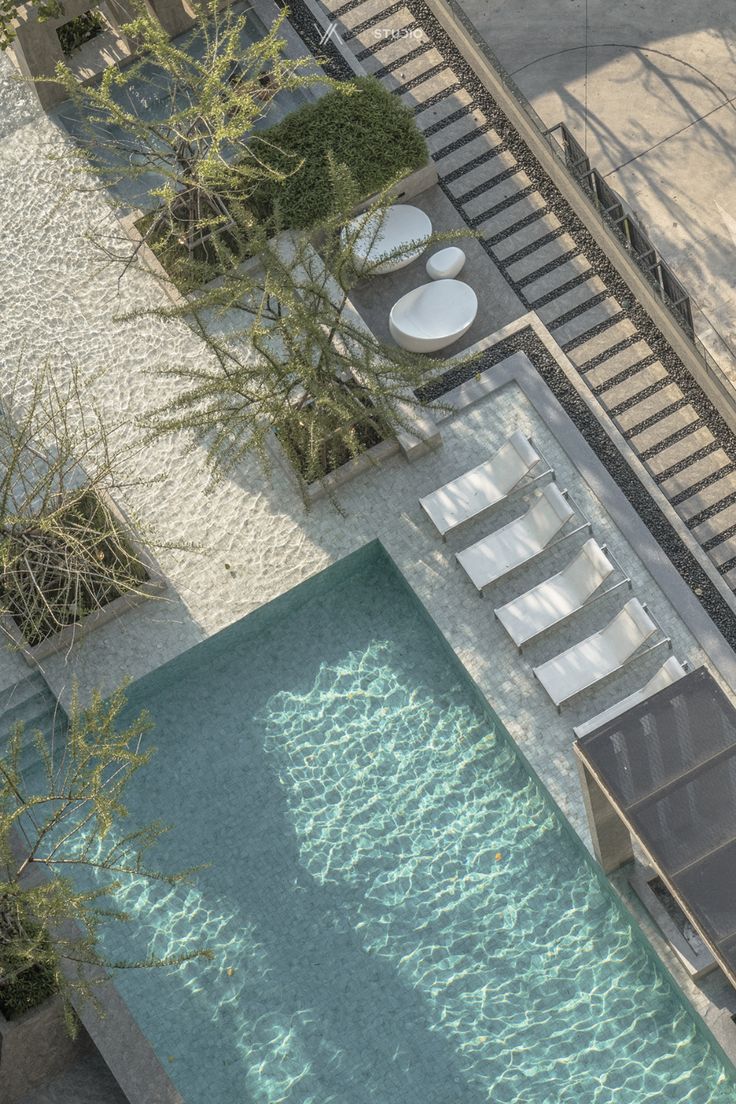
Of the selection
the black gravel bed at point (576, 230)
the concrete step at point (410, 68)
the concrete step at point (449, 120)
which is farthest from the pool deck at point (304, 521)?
the concrete step at point (410, 68)

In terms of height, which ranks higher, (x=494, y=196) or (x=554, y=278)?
(x=494, y=196)

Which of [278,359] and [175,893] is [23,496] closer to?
[278,359]

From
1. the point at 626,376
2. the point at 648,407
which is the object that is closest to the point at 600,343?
the point at 626,376

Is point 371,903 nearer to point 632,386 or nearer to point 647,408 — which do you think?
point 647,408

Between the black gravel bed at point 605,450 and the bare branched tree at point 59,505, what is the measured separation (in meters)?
3.58

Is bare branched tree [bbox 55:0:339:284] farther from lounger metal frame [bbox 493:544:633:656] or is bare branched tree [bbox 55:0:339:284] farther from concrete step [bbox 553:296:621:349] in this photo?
lounger metal frame [bbox 493:544:633:656]

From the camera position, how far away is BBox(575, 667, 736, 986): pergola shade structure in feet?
45.3

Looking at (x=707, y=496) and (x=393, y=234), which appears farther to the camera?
Answer: (x=393, y=234)

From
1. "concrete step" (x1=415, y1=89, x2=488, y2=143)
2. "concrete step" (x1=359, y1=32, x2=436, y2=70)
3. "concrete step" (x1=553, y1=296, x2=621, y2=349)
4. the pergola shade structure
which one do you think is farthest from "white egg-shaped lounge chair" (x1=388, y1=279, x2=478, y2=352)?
the pergola shade structure

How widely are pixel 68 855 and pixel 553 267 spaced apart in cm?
837

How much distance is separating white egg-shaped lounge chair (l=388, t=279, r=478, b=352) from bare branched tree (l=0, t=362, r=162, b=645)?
10.4 ft

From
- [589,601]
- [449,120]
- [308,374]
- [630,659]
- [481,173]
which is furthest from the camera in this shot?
[449,120]

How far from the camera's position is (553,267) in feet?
63.5

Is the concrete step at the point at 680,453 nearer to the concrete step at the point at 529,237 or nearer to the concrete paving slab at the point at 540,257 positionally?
the concrete paving slab at the point at 540,257
